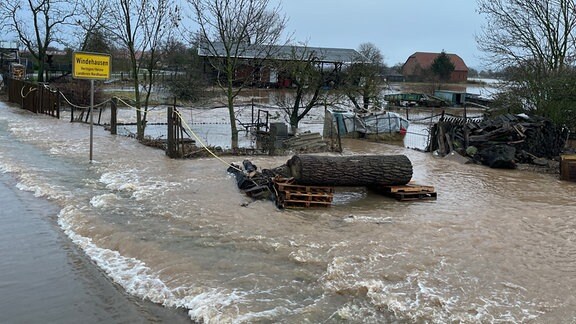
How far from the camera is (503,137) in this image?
770 inches

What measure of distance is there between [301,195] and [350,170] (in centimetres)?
132

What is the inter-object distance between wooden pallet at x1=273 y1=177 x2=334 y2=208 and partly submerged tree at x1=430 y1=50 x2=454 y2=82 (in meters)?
89.7

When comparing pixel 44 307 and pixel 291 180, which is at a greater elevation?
pixel 291 180

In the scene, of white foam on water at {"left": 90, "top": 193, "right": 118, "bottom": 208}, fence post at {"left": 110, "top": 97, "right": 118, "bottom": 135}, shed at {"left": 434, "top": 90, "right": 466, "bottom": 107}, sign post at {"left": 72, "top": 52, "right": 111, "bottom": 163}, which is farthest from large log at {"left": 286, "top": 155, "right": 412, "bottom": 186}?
shed at {"left": 434, "top": 90, "right": 466, "bottom": 107}

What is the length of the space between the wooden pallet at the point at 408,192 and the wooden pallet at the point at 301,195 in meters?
1.49

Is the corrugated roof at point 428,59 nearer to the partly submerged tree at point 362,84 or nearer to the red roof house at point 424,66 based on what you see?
the red roof house at point 424,66

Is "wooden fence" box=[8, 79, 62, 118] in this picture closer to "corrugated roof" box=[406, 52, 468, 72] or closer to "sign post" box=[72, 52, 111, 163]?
"sign post" box=[72, 52, 111, 163]

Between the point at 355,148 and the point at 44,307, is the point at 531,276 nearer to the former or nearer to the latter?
the point at 44,307

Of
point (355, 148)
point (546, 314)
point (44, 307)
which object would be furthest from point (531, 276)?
point (355, 148)

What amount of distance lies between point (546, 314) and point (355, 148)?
1763cm

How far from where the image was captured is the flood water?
5727 millimetres

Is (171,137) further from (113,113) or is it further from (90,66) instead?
(113,113)

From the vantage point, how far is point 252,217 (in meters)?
9.23

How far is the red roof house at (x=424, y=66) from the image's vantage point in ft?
354
